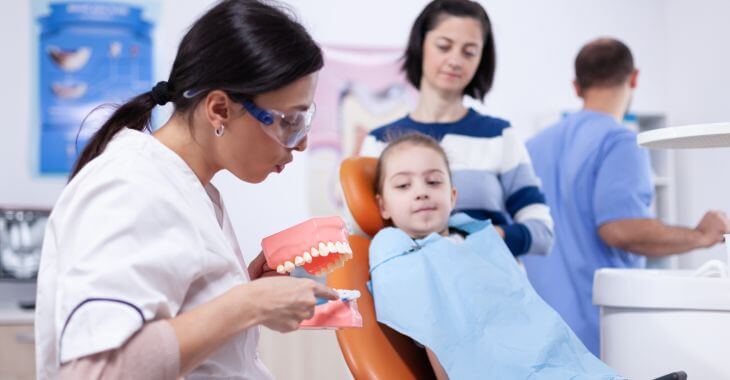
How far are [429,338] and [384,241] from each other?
0.90 ft

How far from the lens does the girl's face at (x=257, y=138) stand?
124 centimetres

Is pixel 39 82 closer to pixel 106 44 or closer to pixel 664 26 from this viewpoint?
pixel 106 44

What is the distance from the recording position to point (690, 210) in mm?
4348

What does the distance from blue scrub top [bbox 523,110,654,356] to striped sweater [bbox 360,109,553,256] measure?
1.29 feet

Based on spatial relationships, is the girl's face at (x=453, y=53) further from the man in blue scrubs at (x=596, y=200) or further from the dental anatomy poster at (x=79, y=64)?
the dental anatomy poster at (x=79, y=64)

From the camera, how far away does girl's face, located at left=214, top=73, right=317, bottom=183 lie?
4.08ft

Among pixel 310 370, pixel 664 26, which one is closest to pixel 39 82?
pixel 310 370

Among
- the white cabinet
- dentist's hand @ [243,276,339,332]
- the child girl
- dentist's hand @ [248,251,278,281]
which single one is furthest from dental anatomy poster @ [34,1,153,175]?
dentist's hand @ [243,276,339,332]

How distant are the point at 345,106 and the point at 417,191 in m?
2.11

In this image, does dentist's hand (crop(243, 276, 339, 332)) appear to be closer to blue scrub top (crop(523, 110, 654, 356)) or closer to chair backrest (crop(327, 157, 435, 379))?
chair backrest (crop(327, 157, 435, 379))

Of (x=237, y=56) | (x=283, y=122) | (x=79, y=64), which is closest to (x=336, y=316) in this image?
(x=283, y=122)

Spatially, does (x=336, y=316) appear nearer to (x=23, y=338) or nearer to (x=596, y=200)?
(x=596, y=200)

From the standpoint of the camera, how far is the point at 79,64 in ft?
12.1

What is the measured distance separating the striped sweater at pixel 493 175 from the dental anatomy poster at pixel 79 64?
2059 millimetres
